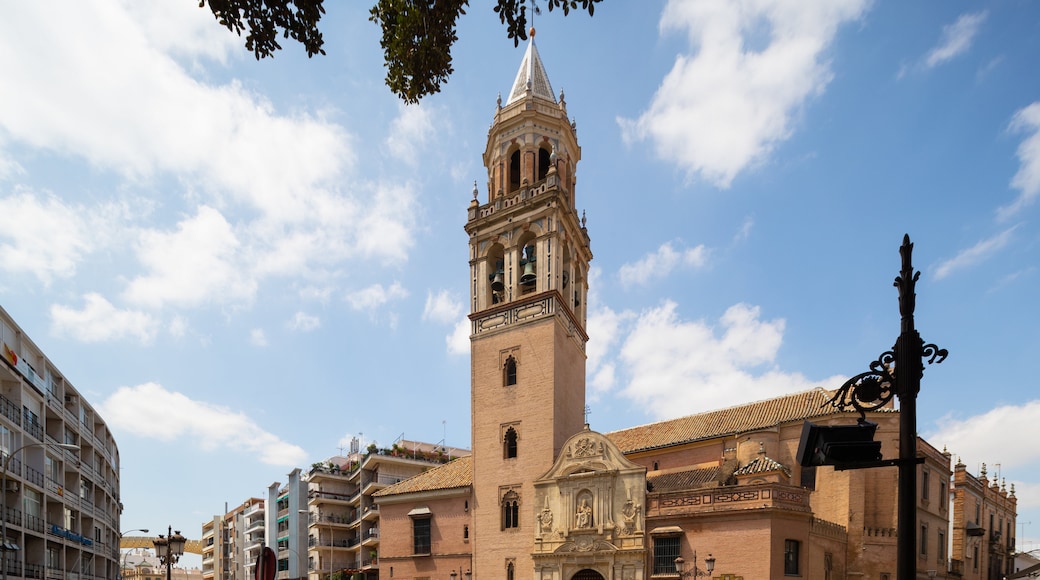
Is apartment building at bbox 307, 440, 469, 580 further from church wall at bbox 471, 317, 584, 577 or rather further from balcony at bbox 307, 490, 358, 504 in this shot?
church wall at bbox 471, 317, 584, 577

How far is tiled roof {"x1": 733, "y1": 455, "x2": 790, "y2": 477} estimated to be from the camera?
29609 millimetres

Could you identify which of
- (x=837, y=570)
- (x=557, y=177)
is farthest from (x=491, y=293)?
(x=837, y=570)

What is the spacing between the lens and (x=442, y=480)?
123ft

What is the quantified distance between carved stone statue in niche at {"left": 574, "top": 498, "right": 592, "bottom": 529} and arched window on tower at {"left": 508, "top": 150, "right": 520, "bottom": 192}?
1815 cm

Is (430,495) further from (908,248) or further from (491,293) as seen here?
(908,248)

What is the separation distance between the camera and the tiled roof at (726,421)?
32531 millimetres

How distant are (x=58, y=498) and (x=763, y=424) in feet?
129

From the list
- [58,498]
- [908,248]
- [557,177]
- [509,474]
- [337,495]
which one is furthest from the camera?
[337,495]

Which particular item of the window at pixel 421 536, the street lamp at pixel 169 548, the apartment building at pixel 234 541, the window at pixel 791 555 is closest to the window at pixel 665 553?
the window at pixel 791 555

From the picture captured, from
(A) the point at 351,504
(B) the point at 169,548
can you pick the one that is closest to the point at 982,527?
(A) the point at 351,504

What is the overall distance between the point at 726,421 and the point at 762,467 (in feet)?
16.4

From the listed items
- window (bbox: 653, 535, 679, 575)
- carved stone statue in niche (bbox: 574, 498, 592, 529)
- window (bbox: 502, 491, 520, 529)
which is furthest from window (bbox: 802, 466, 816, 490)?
window (bbox: 502, 491, 520, 529)

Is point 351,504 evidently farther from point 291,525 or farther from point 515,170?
point 515,170

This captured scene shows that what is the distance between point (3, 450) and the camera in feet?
103
